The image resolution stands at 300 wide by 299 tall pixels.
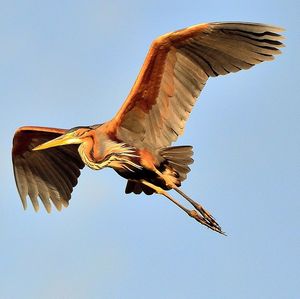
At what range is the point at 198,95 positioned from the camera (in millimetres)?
15492

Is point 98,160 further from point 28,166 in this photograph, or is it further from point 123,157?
point 28,166

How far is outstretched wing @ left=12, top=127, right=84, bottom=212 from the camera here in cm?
1820

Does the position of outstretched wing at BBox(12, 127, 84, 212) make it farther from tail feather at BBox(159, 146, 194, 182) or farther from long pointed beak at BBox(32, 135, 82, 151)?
tail feather at BBox(159, 146, 194, 182)

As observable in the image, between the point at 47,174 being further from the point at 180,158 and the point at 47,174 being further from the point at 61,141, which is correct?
the point at 180,158

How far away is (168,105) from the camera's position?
15.6 meters

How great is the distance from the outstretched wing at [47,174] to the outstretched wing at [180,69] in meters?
2.84

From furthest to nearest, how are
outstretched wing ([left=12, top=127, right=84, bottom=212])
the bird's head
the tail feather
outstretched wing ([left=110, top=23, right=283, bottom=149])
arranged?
outstretched wing ([left=12, top=127, right=84, bottom=212]) → the bird's head → the tail feather → outstretched wing ([left=110, top=23, right=283, bottom=149])

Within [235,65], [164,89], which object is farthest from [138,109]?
[235,65]

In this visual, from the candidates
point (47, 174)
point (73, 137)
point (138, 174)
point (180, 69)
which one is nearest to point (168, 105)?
point (180, 69)

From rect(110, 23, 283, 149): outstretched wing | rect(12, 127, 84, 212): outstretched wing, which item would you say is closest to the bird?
rect(110, 23, 283, 149): outstretched wing

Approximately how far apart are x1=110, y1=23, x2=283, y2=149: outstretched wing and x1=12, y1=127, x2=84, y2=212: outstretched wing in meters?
2.84

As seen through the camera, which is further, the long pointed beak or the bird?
the long pointed beak

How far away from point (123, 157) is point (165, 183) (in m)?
0.72

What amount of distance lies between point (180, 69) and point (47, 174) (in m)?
3.99
